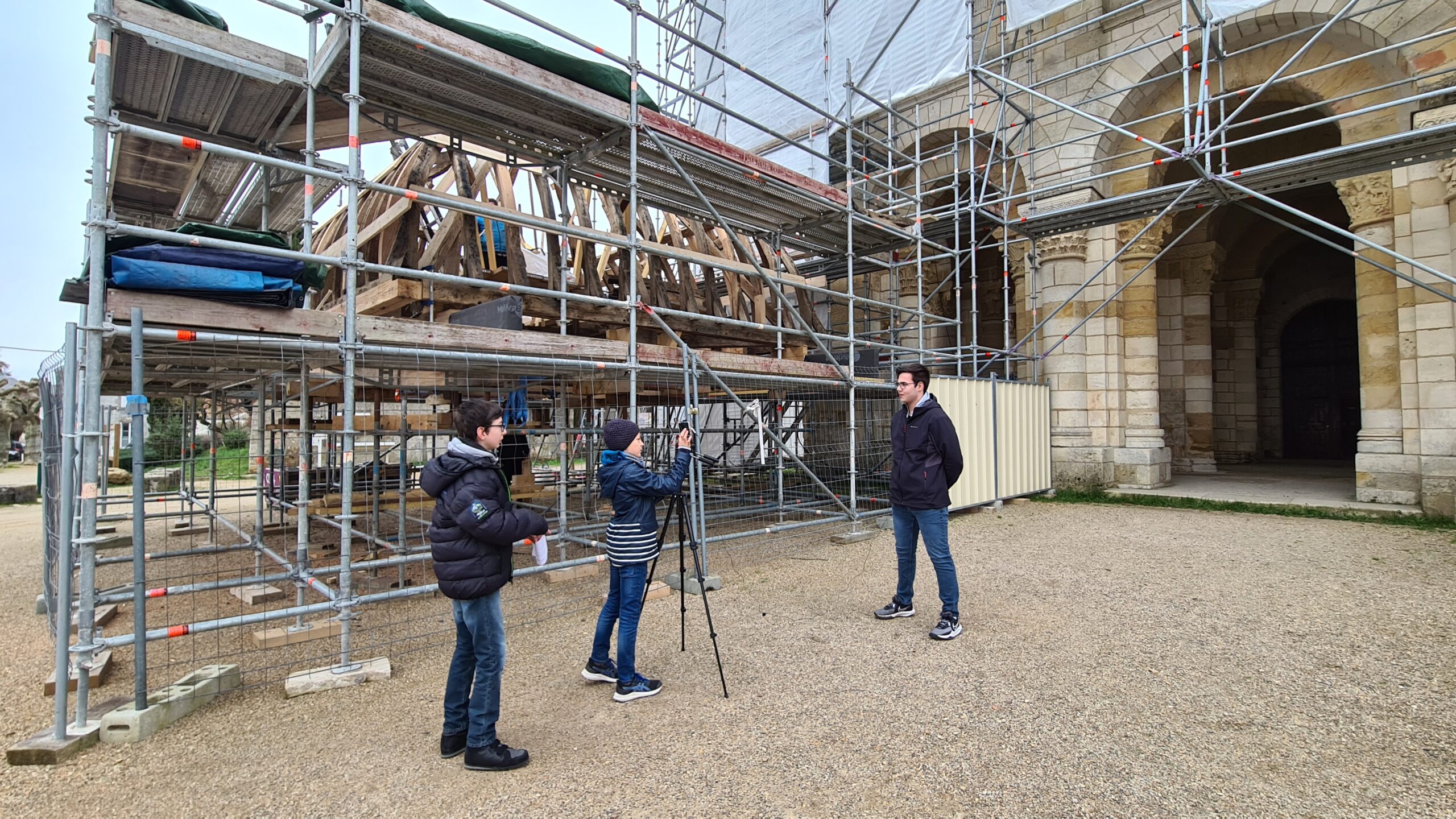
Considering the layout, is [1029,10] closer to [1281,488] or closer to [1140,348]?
[1140,348]

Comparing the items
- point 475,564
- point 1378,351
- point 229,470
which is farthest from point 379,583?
point 1378,351

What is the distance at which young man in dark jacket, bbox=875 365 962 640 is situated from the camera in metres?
4.87

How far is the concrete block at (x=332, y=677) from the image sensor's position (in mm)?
4031

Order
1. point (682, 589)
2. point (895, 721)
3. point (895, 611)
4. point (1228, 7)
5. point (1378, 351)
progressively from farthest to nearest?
1. point (1378, 351)
2. point (1228, 7)
3. point (895, 611)
4. point (682, 589)
5. point (895, 721)

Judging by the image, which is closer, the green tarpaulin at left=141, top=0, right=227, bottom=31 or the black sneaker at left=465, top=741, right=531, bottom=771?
the black sneaker at left=465, top=741, right=531, bottom=771

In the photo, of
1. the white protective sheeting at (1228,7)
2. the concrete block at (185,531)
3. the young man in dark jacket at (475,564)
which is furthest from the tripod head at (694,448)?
the white protective sheeting at (1228,7)

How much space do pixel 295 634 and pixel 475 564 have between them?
274cm

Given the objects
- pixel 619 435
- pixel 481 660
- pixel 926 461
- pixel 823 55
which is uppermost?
pixel 823 55

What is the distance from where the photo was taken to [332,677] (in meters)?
4.13

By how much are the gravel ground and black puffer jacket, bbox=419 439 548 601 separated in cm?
88

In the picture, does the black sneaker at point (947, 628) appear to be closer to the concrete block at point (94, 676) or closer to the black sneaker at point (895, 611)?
the black sneaker at point (895, 611)

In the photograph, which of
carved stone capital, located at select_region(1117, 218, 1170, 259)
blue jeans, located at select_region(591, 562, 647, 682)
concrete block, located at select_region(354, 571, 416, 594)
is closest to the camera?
blue jeans, located at select_region(591, 562, 647, 682)

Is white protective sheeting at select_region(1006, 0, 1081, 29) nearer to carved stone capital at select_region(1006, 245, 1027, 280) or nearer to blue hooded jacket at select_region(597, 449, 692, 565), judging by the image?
carved stone capital at select_region(1006, 245, 1027, 280)

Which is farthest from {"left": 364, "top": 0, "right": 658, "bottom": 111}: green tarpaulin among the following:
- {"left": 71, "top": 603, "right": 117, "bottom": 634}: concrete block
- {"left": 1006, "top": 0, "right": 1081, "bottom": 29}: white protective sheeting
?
{"left": 1006, "top": 0, "right": 1081, "bottom": 29}: white protective sheeting
